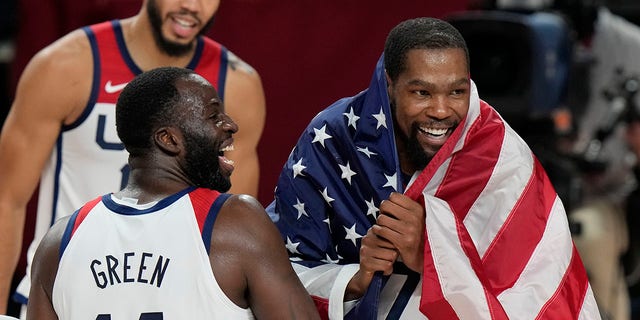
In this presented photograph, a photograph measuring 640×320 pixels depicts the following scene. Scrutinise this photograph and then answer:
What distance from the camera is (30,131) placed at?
3674 millimetres

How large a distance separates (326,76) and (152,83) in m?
2.72

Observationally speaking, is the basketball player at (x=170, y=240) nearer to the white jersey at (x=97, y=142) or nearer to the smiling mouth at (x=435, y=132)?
the smiling mouth at (x=435, y=132)

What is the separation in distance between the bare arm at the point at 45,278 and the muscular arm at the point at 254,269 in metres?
0.38

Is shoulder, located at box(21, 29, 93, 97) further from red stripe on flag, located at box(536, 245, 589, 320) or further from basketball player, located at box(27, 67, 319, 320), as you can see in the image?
red stripe on flag, located at box(536, 245, 589, 320)

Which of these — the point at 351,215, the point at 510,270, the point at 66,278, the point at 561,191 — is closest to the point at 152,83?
the point at 66,278

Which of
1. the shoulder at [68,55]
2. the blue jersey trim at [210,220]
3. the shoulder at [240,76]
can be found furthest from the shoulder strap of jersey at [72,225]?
the shoulder at [240,76]

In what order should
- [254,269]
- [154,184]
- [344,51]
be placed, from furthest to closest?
[344,51] < [154,184] < [254,269]

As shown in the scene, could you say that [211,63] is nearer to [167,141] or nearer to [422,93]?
[422,93]

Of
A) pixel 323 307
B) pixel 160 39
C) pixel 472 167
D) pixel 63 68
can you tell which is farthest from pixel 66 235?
pixel 160 39

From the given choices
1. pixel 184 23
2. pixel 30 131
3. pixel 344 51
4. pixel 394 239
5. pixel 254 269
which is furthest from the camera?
pixel 344 51

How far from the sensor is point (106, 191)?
148 inches

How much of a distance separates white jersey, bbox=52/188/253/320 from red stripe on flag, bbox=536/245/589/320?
828 mm

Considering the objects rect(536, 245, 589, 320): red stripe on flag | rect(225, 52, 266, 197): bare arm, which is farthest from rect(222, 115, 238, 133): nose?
rect(225, 52, 266, 197): bare arm

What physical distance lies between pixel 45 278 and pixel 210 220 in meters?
0.41
